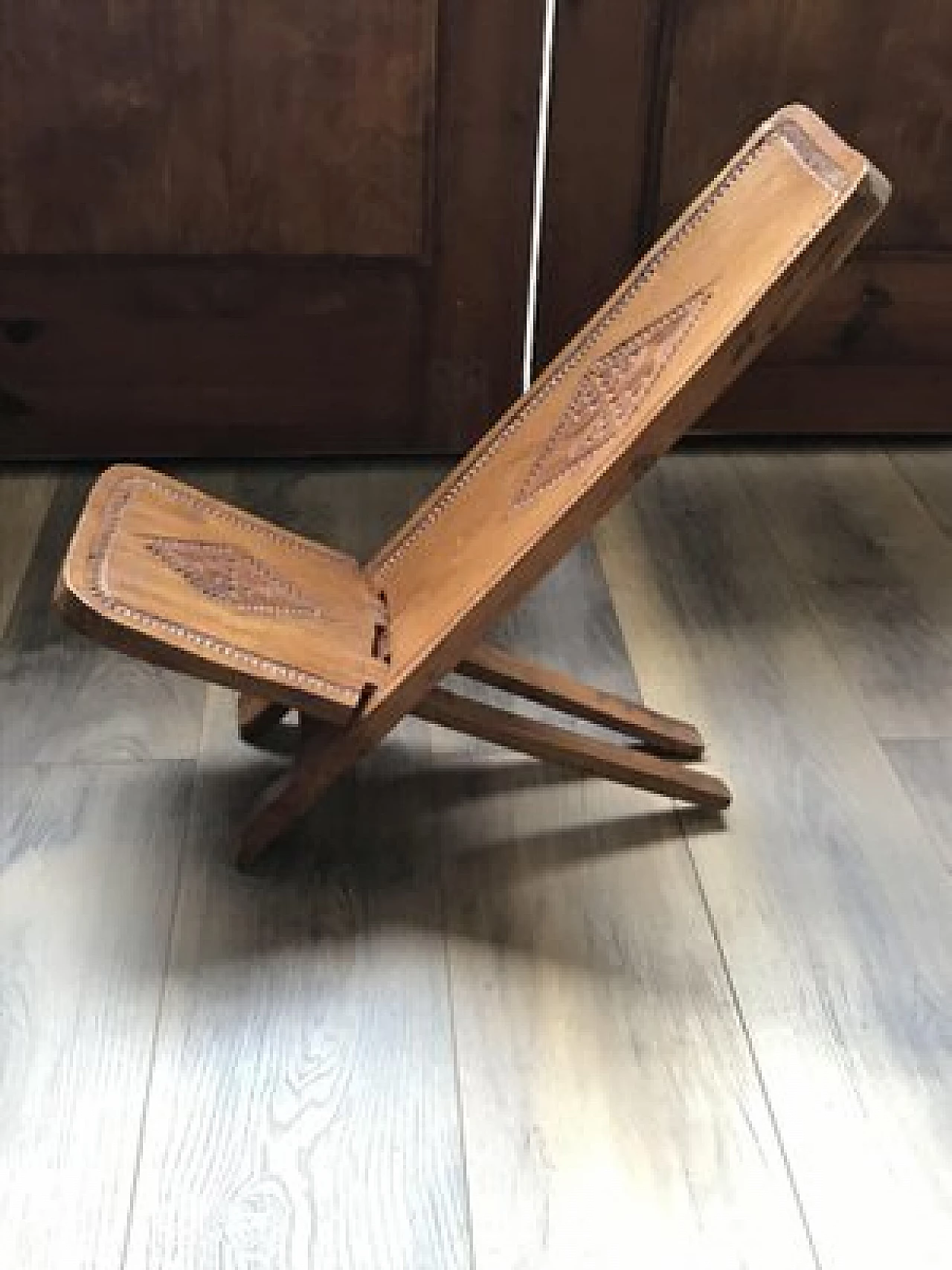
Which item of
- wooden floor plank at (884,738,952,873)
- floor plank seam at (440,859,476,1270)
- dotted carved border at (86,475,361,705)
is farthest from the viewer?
wooden floor plank at (884,738,952,873)

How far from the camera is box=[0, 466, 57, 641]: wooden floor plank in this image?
2.04m

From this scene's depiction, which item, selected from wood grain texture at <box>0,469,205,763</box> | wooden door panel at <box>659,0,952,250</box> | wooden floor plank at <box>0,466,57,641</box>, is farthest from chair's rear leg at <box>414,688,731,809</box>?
wooden door panel at <box>659,0,952,250</box>

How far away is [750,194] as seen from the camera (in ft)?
4.82

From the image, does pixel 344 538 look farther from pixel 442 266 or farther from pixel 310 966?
pixel 310 966

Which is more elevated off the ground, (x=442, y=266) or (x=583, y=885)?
(x=442, y=266)

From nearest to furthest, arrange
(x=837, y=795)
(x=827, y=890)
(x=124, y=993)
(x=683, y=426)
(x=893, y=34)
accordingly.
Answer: (x=683, y=426)
(x=124, y=993)
(x=827, y=890)
(x=837, y=795)
(x=893, y=34)

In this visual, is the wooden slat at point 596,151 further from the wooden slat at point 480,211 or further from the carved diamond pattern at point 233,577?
the carved diamond pattern at point 233,577

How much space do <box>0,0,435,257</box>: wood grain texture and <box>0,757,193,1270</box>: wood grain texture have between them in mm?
830

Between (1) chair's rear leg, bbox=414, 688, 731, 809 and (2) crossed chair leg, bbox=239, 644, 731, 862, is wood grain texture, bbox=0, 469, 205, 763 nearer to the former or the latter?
(2) crossed chair leg, bbox=239, 644, 731, 862

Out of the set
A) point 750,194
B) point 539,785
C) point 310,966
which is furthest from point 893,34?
point 310,966

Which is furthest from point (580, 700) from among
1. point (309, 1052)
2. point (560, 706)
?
point (309, 1052)

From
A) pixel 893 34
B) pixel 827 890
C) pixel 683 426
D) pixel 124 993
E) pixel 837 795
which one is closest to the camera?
pixel 683 426

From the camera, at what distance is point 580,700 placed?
66.5 inches

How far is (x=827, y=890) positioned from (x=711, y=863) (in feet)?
0.38
